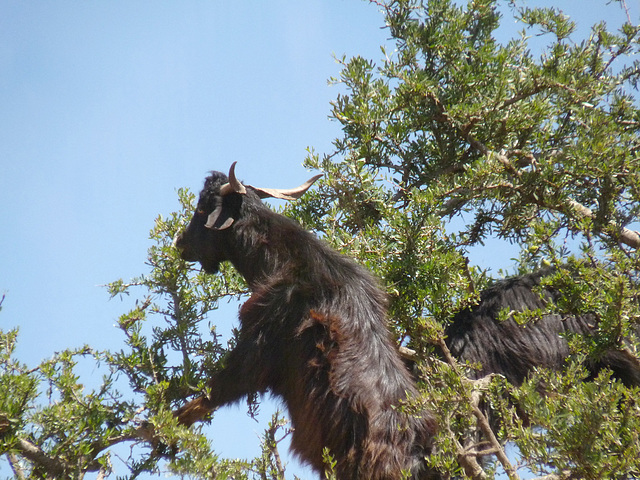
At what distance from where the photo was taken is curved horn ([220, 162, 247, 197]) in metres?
5.76

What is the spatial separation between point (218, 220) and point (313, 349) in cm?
156

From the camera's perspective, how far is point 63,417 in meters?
4.02

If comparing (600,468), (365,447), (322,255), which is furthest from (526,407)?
(322,255)

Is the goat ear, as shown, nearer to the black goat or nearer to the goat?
the goat

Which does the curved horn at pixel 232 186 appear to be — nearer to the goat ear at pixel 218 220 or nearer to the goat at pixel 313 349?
the goat at pixel 313 349

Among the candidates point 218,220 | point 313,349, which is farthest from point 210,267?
point 313,349

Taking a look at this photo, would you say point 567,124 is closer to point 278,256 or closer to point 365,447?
point 278,256

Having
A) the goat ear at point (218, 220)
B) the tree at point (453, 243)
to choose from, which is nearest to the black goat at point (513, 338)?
the tree at point (453, 243)

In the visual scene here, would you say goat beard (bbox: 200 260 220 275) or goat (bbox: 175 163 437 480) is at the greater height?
goat beard (bbox: 200 260 220 275)

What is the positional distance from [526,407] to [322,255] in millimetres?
2578

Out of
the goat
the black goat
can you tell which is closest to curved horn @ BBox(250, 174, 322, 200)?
the goat

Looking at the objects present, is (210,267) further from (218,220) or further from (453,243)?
(453,243)

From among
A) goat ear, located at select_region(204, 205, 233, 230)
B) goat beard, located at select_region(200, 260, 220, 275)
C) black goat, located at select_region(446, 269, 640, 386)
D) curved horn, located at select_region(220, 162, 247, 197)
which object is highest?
curved horn, located at select_region(220, 162, 247, 197)

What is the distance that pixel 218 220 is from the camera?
19.7 ft
